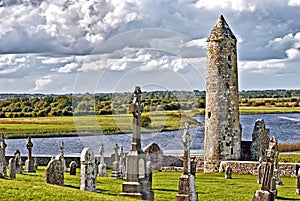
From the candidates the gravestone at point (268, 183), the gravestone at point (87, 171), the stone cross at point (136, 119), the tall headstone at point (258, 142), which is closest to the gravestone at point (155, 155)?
the tall headstone at point (258, 142)

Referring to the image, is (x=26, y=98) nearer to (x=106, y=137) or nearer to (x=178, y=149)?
(x=106, y=137)

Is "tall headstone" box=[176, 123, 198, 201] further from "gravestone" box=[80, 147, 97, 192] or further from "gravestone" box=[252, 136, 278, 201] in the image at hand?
"gravestone" box=[80, 147, 97, 192]

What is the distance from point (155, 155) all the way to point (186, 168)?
18.2 m

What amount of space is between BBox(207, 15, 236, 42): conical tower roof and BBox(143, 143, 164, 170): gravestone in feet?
24.6

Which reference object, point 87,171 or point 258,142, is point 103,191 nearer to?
point 87,171

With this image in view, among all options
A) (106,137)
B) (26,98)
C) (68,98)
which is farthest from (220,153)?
(26,98)

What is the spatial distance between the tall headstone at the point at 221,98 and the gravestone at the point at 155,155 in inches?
122

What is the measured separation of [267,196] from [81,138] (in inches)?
2671

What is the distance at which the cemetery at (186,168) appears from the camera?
17.1 m

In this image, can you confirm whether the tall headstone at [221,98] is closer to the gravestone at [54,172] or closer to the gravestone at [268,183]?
the gravestone at [54,172]

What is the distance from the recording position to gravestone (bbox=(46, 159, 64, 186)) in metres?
19.4

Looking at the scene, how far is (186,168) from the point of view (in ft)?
60.5

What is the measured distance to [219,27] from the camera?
3897 cm

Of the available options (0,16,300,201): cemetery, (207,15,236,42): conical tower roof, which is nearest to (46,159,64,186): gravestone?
(0,16,300,201): cemetery
